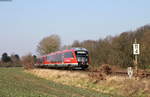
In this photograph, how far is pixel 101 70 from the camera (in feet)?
91.0

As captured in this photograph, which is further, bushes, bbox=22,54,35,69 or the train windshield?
bushes, bbox=22,54,35,69

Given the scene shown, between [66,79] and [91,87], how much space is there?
283 inches

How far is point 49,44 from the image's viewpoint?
314 feet

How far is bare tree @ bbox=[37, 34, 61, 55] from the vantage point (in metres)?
93.6

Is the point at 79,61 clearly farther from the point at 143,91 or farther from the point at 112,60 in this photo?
the point at 143,91

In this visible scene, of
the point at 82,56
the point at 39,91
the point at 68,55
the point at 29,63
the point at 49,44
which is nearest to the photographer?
the point at 39,91

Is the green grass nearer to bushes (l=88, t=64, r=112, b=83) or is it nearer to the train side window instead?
bushes (l=88, t=64, r=112, b=83)

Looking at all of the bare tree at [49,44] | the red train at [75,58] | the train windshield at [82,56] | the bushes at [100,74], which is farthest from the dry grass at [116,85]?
the bare tree at [49,44]

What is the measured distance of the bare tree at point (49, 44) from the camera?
307ft

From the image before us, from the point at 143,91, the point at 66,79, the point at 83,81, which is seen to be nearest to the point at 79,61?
the point at 66,79

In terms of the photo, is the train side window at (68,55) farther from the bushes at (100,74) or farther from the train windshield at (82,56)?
the bushes at (100,74)

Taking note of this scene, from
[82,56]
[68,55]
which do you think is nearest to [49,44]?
[68,55]

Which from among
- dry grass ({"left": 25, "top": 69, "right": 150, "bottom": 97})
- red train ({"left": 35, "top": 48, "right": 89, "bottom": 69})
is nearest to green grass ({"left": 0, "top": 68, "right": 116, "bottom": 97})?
dry grass ({"left": 25, "top": 69, "right": 150, "bottom": 97})

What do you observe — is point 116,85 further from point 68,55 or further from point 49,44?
point 49,44
